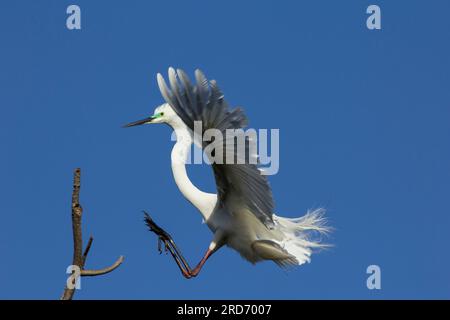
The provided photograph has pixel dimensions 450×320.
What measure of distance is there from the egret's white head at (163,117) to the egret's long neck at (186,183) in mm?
578

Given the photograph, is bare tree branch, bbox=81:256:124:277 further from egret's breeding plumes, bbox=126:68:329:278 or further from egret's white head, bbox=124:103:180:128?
egret's white head, bbox=124:103:180:128

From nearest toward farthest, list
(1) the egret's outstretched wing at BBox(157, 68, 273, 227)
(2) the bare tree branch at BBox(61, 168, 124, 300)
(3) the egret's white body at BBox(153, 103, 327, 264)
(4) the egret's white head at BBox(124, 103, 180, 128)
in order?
(2) the bare tree branch at BBox(61, 168, 124, 300) < (1) the egret's outstretched wing at BBox(157, 68, 273, 227) < (3) the egret's white body at BBox(153, 103, 327, 264) < (4) the egret's white head at BBox(124, 103, 180, 128)

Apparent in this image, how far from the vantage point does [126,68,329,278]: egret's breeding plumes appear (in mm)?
7562

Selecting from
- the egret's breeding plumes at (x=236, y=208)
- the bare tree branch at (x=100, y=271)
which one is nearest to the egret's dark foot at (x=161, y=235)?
the egret's breeding plumes at (x=236, y=208)

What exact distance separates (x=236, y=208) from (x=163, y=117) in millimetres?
1963

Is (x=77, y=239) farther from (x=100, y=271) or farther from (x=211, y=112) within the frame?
(x=211, y=112)

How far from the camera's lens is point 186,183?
31.7ft

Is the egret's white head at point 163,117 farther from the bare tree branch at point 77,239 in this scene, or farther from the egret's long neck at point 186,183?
the bare tree branch at point 77,239

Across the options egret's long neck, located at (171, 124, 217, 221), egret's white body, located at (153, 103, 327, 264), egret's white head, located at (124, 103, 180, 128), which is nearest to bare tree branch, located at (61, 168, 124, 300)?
egret's white body, located at (153, 103, 327, 264)

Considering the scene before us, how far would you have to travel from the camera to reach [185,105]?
7.38 meters

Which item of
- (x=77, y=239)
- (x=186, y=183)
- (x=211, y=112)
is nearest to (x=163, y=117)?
(x=186, y=183)
